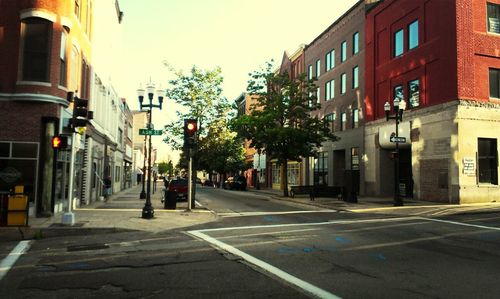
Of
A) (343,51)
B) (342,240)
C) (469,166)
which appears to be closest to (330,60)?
(343,51)

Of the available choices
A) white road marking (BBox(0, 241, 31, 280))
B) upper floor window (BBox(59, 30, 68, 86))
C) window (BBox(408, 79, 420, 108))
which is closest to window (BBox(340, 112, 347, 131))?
window (BBox(408, 79, 420, 108))

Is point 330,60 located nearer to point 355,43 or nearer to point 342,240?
point 355,43

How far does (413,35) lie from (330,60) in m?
14.4

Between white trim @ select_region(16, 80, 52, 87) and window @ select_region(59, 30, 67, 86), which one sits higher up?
window @ select_region(59, 30, 67, 86)

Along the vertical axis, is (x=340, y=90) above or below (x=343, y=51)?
below

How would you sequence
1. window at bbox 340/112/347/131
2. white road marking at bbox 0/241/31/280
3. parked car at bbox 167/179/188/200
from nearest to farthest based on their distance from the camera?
white road marking at bbox 0/241/31/280 < parked car at bbox 167/179/188/200 < window at bbox 340/112/347/131

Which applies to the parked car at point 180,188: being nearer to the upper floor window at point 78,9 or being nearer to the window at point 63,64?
the upper floor window at point 78,9

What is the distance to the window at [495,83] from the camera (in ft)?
82.6

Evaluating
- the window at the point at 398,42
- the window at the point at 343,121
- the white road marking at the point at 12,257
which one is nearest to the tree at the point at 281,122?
the window at the point at 343,121

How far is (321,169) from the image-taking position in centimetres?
4384

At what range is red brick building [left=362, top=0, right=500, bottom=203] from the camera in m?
24.0

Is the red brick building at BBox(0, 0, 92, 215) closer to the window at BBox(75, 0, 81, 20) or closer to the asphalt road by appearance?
the window at BBox(75, 0, 81, 20)

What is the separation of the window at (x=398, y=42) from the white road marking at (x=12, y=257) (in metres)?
26.4

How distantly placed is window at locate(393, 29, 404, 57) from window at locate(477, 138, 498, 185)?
29.0 feet
